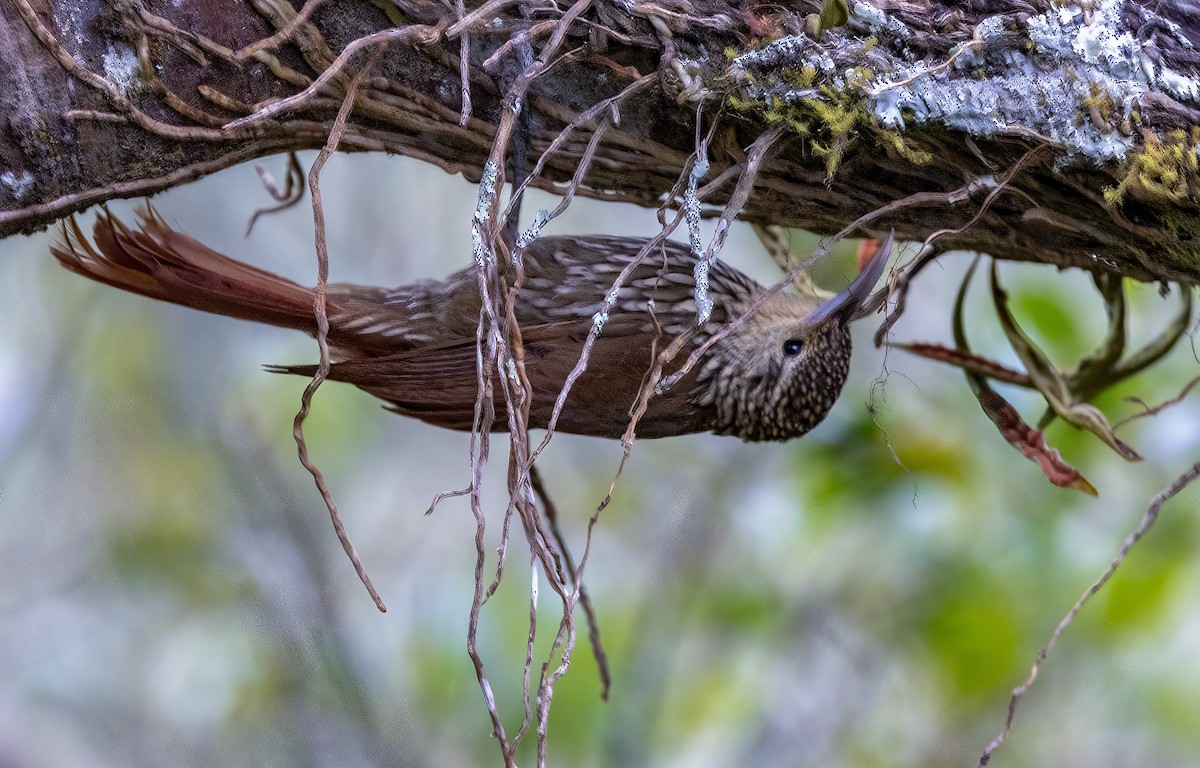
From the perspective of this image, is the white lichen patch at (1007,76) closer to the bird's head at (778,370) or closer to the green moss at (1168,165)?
the green moss at (1168,165)

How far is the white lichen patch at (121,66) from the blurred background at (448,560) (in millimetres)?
1824

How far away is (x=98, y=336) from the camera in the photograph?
3662mm

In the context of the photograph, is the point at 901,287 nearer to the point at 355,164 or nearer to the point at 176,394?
the point at 355,164

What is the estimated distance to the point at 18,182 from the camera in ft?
4.27

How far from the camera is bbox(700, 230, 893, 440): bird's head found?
6.08 ft

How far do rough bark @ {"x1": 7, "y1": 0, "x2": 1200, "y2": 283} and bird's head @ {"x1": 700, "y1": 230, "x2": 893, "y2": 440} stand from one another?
451 mm

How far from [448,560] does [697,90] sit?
2.79 m

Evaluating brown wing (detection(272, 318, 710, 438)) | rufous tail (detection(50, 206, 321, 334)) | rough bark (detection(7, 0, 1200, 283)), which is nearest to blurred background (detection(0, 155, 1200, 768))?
brown wing (detection(272, 318, 710, 438))

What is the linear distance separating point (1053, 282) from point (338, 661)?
2.60 m

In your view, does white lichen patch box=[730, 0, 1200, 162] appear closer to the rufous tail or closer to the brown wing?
the brown wing

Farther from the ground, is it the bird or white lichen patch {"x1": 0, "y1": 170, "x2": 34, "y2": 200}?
white lichen patch {"x1": 0, "y1": 170, "x2": 34, "y2": 200}

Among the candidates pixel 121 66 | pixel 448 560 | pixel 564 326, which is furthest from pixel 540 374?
pixel 448 560

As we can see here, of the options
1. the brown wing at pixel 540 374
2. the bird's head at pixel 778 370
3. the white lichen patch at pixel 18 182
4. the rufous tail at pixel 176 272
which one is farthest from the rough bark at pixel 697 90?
the bird's head at pixel 778 370

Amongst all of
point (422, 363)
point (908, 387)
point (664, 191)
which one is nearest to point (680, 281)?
point (664, 191)
